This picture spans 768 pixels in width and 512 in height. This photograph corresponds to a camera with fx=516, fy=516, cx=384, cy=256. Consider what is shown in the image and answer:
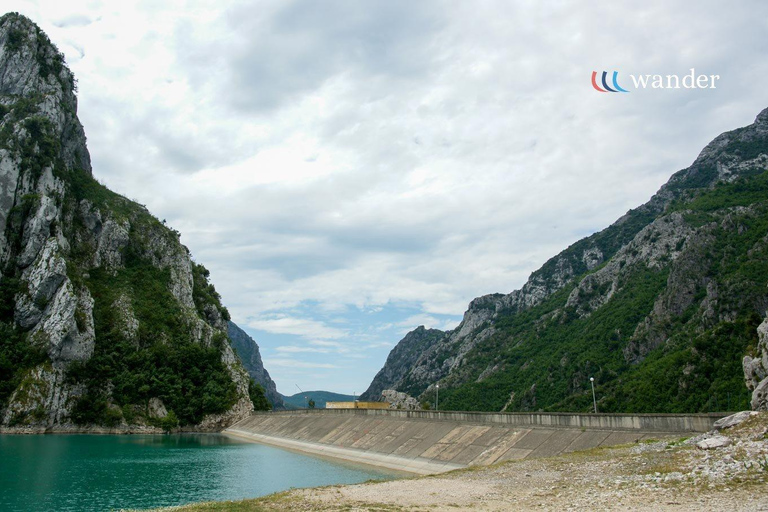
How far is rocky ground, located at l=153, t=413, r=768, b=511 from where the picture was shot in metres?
19.0

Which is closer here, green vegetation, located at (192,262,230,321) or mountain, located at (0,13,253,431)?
mountain, located at (0,13,253,431)

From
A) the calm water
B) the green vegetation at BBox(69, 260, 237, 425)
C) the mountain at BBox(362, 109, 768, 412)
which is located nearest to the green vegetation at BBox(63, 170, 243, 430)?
the green vegetation at BBox(69, 260, 237, 425)

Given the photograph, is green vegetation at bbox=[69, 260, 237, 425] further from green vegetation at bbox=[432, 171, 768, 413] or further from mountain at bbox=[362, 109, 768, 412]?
mountain at bbox=[362, 109, 768, 412]

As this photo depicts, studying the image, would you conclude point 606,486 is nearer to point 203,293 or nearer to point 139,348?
point 139,348

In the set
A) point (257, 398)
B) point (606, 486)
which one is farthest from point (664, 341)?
point (606, 486)

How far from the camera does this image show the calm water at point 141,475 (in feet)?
104

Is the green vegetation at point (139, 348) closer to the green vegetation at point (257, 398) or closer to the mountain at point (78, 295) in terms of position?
the mountain at point (78, 295)

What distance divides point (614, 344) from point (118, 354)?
11319cm

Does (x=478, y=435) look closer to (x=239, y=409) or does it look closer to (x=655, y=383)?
(x=655, y=383)

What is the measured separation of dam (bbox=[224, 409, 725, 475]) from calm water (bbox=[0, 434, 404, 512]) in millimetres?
5414

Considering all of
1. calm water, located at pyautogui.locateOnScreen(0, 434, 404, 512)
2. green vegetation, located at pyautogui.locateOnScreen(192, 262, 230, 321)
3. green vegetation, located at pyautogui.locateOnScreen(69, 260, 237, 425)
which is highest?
green vegetation, located at pyautogui.locateOnScreen(192, 262, 230, 321)

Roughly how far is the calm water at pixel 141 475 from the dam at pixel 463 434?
5.41 m

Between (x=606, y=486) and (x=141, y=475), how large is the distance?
124ft

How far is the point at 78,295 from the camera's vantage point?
103 m
